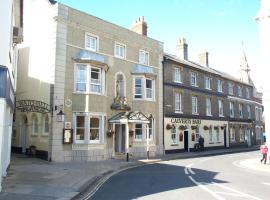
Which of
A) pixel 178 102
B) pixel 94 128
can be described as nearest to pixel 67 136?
pixel 94 128

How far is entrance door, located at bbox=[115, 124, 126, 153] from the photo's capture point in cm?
2559

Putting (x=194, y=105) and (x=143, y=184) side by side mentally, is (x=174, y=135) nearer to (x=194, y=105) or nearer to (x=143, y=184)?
(x=194, y=105)

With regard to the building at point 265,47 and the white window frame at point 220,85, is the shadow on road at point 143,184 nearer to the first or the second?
the building at point 265,47

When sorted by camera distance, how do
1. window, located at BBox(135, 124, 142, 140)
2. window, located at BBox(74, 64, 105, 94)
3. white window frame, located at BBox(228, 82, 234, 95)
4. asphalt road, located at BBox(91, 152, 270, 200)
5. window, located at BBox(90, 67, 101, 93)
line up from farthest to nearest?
1. white window frame, located at BBox(228, 82, 234, 95)
2. window, located at BBox(135, 124, 142, 140)
3. window, located at BBox(90, 67, 101, 93)
4. window, located at BBox(74, 64, 105, 94)
5. asphalt road, located at BBox(91, 152, 270, 200)

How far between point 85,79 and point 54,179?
396 inches

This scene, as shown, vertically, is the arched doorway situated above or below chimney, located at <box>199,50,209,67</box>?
below

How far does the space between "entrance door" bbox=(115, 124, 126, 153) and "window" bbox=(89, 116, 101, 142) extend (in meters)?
2.72

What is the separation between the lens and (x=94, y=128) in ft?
74.9

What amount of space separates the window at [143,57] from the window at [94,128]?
24.6 ft

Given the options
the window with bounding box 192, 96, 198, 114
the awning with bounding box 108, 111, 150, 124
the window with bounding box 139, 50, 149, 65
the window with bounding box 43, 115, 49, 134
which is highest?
the window with bounding box 139, 50, 149, 65

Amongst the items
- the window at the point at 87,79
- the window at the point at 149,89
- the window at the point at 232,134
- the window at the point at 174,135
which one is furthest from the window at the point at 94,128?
the window at the point at 232,134

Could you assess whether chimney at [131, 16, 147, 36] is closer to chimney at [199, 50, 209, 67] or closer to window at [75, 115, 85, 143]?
window at [75, 115, 85, 143]

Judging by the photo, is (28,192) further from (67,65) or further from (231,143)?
(231,143)

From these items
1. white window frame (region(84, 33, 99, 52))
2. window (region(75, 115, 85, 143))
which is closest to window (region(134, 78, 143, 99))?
white window frame (region(84, 33, 99, 52))
